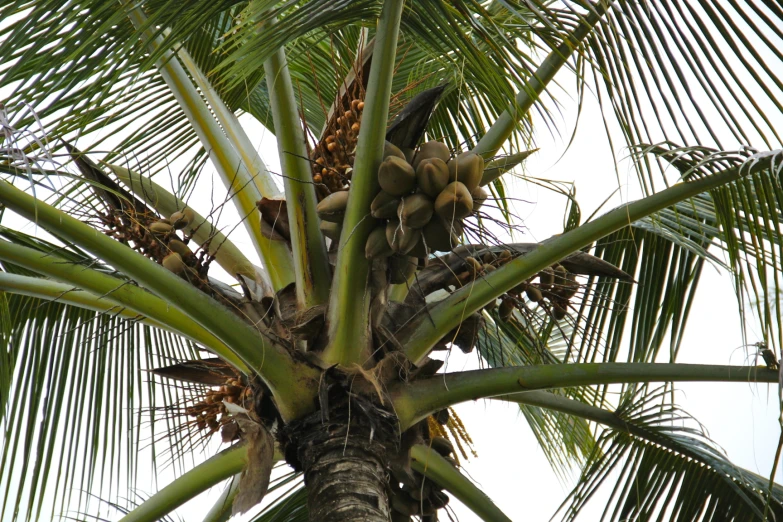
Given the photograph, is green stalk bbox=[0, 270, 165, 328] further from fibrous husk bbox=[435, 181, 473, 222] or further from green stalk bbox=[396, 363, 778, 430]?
fibrous husk bbox=[435, 181, 473, 222]

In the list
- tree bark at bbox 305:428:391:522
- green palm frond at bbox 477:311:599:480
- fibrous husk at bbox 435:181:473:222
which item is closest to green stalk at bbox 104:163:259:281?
tree bark at bbox 305:428:391:522

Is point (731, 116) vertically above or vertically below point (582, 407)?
above

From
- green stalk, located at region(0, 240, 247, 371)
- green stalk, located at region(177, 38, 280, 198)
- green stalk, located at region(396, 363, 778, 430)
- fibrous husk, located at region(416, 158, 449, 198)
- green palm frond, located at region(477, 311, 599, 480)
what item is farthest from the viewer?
green palm frond, located at region(477, 311, 599, 480)

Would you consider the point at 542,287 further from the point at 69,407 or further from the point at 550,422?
the point at 69,407

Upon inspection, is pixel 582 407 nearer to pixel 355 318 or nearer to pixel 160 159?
pixel 355 318

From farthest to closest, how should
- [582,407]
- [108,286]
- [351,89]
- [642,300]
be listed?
[642,300]
[351,89]
[582,407]
[108,286]

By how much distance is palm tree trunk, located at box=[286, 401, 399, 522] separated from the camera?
2141 mm

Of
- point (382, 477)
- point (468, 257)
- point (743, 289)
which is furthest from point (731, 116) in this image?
point (382, 477)

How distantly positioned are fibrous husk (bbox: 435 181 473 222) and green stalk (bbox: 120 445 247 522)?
891 mm

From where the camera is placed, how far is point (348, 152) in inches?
109

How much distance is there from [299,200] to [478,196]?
1.80ft

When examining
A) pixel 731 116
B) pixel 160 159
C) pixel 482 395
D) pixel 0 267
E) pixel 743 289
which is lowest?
pixel 482 395

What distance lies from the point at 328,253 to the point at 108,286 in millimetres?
676

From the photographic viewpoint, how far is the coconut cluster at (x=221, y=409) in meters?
2.61
